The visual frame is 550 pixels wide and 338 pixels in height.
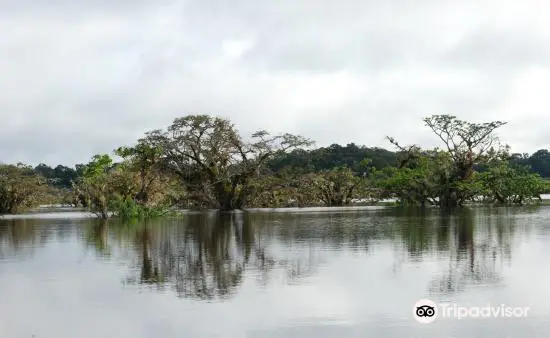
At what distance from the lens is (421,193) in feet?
139

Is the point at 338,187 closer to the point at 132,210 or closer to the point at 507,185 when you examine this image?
the point at 507,185

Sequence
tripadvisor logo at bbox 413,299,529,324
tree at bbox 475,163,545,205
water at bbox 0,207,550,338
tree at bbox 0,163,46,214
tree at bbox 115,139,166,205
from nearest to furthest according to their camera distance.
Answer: water at bbox 0,207,550,338
tripadvisor logo at bbox 413,299,529,324
tree at bbox 115,139,166,205
tree at bbox 0,163,46,214
tree at bbox 475,163,545,205

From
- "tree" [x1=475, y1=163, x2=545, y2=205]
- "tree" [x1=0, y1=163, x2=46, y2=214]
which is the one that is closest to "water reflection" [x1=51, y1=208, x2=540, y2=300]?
"tree" [x1=0, y1=163, x2=46, y2=214]

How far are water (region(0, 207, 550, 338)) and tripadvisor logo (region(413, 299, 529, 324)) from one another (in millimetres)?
108

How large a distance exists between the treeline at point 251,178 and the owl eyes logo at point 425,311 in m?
23.3

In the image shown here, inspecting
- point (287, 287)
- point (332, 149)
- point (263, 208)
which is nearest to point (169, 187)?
point (263, 208)

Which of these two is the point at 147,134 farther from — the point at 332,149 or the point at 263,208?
the point at 332,149

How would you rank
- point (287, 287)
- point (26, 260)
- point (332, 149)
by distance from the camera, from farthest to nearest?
point (332, 149), point (26, 260), point (287, 287)

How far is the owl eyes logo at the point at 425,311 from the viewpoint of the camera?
7582mm

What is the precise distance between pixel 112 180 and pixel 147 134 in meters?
5.45

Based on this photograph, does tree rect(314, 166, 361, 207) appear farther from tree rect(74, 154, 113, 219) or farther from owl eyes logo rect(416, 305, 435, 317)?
owl eyes logo rect(416, 305, 435, 317)

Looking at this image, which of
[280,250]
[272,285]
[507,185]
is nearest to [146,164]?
[507,185]

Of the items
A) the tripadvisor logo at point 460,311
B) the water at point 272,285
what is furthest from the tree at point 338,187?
the tripadvisor logo at point 460,311

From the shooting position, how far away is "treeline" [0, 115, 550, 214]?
34.2m
